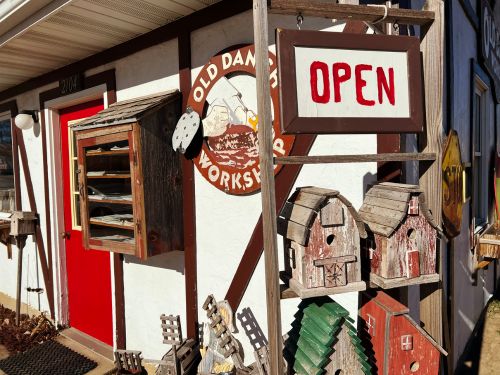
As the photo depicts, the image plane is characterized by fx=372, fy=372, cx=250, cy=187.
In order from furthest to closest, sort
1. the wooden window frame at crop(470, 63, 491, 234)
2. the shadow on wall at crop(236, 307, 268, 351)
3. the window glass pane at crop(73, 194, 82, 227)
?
1. the window glass pane at crop(73, 194, 82, 227)
2. the wooden window frame at crop(470, 63, 491, 234)
3. the shadow on wall at crop(236, 307, 268, 351)

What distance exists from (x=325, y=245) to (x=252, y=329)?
1423mm

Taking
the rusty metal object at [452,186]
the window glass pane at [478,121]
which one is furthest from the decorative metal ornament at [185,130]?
the window glass pane at [478,121]

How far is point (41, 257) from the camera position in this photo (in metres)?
4.82

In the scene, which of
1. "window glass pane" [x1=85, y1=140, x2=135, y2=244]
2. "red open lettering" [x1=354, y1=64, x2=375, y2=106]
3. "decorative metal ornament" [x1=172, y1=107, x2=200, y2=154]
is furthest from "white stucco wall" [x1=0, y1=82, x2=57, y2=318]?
"red open lettering" [x1=354, y1=64, x2=375, y2=106]

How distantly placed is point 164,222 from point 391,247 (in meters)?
1.87

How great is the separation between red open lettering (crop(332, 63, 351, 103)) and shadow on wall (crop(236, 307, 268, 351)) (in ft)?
5.93

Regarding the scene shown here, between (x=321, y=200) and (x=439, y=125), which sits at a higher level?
(x=439, y=125)

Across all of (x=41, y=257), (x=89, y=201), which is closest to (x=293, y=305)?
(x=89, y=201)

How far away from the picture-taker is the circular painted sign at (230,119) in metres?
2.55

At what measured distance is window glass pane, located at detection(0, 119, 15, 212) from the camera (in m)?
5.54

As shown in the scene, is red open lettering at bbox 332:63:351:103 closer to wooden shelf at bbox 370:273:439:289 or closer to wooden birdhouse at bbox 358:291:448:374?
wooden shelf at bbox 370:273:439:289

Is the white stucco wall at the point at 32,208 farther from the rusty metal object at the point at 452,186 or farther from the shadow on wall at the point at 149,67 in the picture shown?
the rusty metal object at the point at 452,186

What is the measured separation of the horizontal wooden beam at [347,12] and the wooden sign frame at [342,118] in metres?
0.13

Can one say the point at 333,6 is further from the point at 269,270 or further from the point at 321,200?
the point at 269,270
